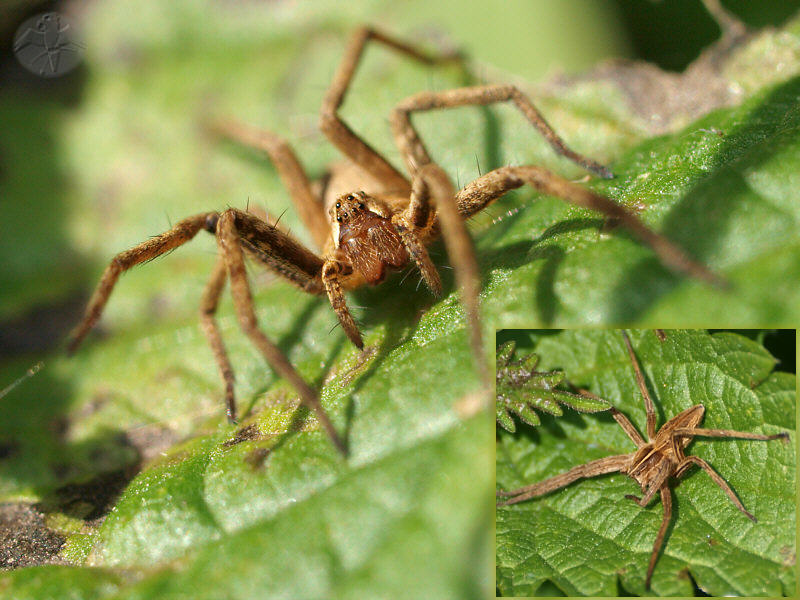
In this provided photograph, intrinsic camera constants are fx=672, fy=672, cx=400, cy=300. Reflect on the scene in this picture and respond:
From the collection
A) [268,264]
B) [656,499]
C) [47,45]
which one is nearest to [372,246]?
[268,264]

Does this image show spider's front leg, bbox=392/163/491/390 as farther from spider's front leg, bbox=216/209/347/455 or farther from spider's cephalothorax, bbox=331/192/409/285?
spider's front leg, bbox=216/209/347/455

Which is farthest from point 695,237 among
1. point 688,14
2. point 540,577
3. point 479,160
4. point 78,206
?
point 78,206

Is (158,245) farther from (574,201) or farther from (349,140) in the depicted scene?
(574,201)

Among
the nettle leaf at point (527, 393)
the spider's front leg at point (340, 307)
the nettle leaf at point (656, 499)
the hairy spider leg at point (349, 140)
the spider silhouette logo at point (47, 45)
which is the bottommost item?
the nettle leaf at point (656, 499)

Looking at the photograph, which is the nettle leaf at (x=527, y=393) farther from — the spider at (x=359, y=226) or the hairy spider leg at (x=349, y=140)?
the hairy spider leg at (x=349, y=140)

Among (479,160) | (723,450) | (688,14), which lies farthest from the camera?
(688,14)

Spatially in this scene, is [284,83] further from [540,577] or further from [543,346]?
[540,577]

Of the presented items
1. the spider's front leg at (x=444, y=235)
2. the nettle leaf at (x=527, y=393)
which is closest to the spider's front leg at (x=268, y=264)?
the spider's front leg at (x=444, y=235)
